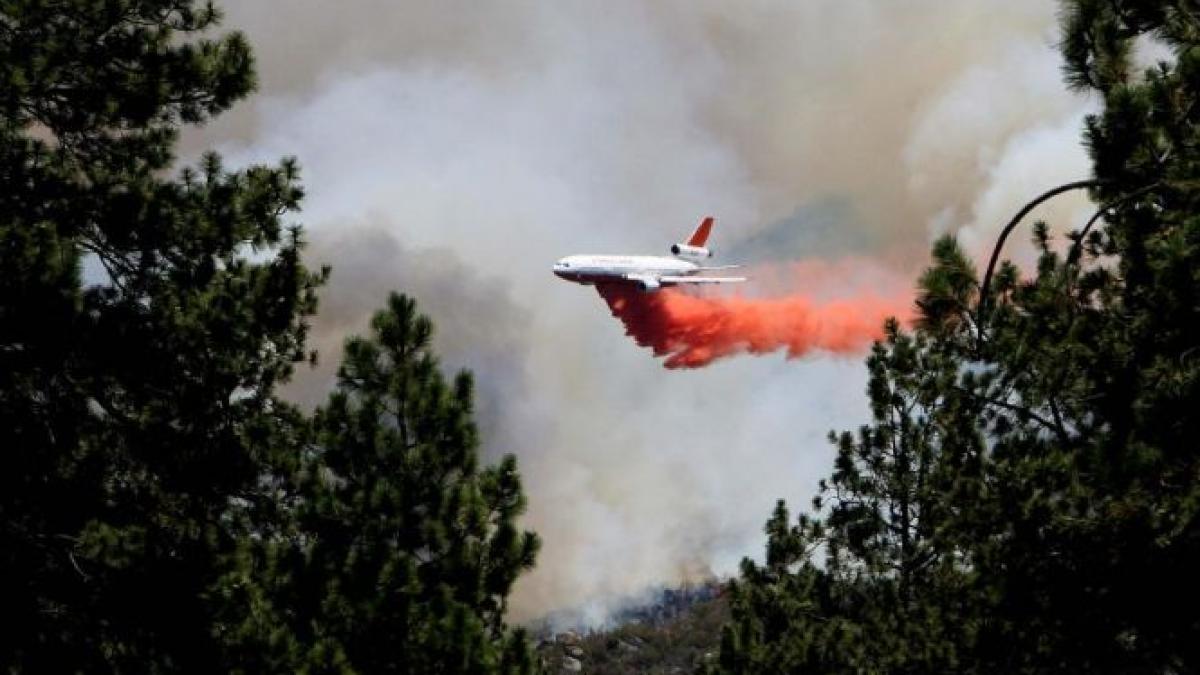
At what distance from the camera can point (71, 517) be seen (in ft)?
55.0

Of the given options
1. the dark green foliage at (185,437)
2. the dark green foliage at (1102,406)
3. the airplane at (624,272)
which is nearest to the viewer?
the dark green foliage at (1102,406)

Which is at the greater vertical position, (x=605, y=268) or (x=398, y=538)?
(x=605, y=268)

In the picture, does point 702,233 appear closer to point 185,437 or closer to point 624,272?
point 624,272

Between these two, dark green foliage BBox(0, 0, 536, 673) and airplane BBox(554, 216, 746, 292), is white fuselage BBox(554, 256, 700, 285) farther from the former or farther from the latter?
dark green foliage BBox(0, 0, 536, 673)

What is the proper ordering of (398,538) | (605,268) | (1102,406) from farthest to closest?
(605,268), (398,538), (1102,406)

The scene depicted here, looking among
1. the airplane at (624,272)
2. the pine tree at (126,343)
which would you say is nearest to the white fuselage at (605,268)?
the airplane at (624,272)

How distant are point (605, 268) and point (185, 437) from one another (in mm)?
67476

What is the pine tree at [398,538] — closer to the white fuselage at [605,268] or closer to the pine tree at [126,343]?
the pine tree at [126,343]

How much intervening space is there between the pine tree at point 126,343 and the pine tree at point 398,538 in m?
1.20

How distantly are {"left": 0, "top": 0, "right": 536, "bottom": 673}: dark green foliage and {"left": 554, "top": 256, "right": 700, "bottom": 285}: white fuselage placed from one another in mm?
65070

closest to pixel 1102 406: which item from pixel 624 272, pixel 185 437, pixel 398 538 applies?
pixel 398 538

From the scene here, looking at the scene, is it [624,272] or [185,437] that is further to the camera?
[624,272]

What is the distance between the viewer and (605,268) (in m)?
84.6

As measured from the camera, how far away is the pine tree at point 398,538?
16188 mm
